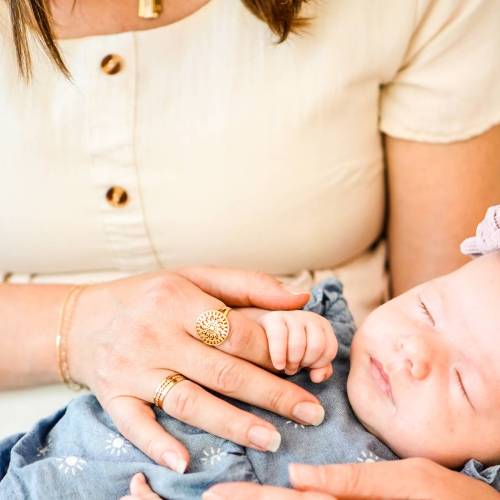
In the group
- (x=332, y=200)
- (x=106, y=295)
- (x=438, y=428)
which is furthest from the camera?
(x=332, y=200)

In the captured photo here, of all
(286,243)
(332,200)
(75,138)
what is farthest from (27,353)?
(332,200)

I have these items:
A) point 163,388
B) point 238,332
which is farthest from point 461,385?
point 163,388

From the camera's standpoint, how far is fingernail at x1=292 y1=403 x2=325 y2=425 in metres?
1.12

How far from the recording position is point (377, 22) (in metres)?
1.31

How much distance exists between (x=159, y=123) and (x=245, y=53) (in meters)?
0.20

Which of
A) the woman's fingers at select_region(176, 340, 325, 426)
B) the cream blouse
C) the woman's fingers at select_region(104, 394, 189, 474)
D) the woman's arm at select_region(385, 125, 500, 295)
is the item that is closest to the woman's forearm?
the cream blouse

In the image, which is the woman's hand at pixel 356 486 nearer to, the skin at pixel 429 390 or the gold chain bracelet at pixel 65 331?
the skin at pixel 429 390

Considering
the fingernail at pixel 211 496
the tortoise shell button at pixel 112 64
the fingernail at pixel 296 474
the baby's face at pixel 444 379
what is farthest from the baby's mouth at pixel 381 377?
the tortoise shell button at pixel 112 64

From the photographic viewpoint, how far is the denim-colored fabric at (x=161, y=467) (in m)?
1.08

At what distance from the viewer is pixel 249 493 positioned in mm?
970

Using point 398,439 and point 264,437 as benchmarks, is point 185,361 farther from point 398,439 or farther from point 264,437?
point 398,439

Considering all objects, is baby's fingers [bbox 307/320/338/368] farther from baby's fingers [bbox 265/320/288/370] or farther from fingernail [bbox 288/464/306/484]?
fingernail [bbox 288/464/306/484]

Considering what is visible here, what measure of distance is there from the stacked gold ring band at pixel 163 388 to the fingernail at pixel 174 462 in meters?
0.09

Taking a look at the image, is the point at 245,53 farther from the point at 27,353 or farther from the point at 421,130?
the point at 27,353
